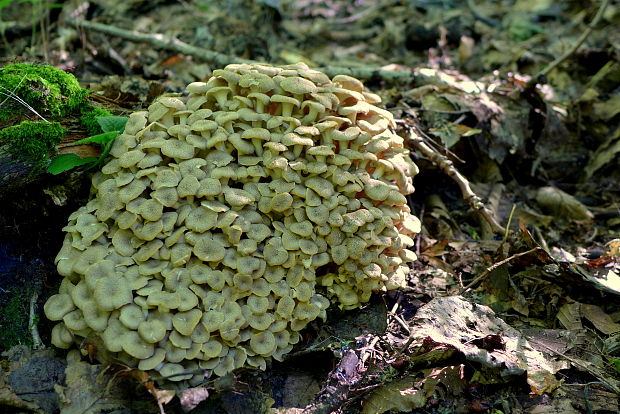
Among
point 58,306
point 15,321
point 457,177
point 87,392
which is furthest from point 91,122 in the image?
point 457,177

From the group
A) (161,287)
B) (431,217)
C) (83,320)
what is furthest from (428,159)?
(83,320)

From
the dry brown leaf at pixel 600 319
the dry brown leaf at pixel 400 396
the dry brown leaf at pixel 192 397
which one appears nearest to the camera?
the dry brown leaf at pixel 192 397

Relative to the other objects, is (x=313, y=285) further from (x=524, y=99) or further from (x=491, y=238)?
(x=524, y=99)

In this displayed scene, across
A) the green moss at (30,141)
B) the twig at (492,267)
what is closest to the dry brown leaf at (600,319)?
the twig at (492,267)

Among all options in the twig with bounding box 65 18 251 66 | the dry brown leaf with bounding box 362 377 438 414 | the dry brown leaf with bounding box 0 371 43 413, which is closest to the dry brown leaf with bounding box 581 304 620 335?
the dry brown leaf with bounding box 362 377 438 414

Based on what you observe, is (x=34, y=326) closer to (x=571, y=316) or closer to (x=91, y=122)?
(x=91, y=122)

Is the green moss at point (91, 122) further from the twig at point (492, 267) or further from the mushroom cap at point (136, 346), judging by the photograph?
the twig at point (492, 267)
